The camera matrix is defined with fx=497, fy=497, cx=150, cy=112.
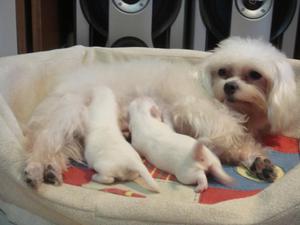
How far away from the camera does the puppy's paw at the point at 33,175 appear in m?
0.98

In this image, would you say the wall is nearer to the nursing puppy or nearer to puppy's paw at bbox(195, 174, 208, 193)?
the nursing puppy

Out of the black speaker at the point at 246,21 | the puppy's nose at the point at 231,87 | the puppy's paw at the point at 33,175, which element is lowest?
the puppy's paw at the point at 33,175

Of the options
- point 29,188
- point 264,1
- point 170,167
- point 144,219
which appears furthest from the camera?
point 264,1

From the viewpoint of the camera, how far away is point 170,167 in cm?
109

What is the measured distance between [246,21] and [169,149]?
0.89 metres

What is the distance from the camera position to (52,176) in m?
1.03

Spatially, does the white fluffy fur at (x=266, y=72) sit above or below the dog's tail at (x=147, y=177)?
above

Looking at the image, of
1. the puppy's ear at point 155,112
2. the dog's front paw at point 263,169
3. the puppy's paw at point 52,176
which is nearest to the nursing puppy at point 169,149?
the puppy's ear at point 155,112

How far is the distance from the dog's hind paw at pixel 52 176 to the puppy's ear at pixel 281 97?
0.59m

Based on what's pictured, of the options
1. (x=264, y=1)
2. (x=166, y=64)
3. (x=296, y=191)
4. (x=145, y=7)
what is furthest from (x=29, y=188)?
(x=264, y=1)

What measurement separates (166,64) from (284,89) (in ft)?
1.16

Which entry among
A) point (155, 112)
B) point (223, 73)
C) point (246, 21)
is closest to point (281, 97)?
point (223, 73)

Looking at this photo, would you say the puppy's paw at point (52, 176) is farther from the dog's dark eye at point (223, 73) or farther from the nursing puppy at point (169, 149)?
the dog's dark eye at point (223, 73)

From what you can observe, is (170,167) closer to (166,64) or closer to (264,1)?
(166,64)
